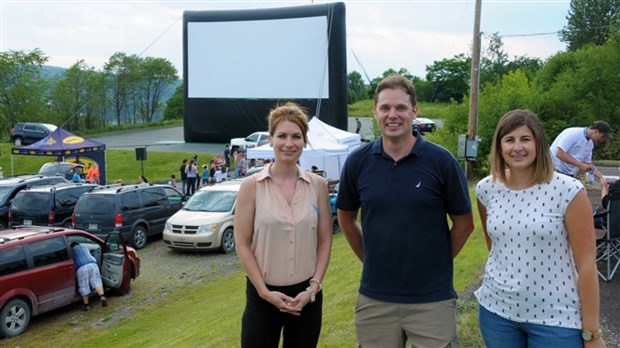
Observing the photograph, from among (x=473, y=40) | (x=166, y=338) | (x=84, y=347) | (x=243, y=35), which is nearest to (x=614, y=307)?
(x=166, y=338)

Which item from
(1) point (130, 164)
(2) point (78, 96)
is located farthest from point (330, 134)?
(2) point (78, 96)

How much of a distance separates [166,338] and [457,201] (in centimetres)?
555

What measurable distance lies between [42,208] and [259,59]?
21.9 m

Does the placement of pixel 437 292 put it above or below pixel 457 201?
below

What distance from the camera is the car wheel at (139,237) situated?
13.6 m

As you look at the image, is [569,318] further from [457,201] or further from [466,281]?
[466,281]

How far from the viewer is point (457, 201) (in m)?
2.87

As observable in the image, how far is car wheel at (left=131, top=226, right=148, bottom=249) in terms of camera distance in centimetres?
1362

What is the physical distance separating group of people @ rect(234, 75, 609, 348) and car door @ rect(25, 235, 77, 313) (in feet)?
21.9

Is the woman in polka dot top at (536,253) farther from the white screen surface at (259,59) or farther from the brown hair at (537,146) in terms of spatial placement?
the white screen surface at (259,59)

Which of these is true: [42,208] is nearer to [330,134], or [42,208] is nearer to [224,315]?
[224,315]

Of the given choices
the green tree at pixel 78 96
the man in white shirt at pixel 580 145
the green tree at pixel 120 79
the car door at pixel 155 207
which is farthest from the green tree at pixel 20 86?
the man in white shirt at pixel 580 145

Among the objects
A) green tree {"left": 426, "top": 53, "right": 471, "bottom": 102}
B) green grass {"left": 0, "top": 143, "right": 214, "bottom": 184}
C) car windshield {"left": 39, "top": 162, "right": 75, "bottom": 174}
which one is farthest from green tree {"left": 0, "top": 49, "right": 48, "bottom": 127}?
green tree {"left": 426, "top": 53, "right": 471, "bottom": 102}

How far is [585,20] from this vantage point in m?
60.0
